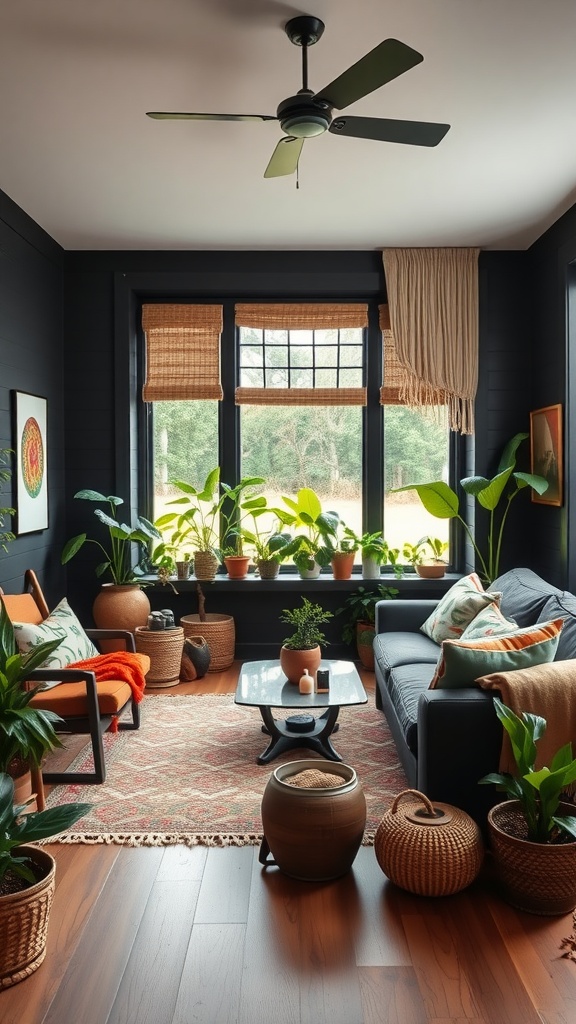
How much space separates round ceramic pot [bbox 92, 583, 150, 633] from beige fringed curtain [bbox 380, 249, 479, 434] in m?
2.48

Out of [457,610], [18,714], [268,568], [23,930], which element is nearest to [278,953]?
[23,930]

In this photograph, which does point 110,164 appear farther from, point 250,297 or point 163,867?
point 163,867

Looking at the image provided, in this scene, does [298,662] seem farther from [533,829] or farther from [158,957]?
[158,957]

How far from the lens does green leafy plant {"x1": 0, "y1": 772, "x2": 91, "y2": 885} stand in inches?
87.6

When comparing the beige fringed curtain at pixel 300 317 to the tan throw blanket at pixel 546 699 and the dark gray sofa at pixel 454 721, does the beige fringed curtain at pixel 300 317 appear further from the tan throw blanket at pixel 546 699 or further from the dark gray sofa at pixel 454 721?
the tan throw blanket at pixel 546 699

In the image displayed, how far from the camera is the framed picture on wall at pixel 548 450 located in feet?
16.3

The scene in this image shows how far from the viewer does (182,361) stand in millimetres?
5996

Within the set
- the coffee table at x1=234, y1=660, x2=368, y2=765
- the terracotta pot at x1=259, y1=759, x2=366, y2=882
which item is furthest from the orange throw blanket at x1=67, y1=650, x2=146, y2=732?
the terracotta pot at x1=259, y1=759, x2=366, y2=882

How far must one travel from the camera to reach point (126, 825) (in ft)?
10.5

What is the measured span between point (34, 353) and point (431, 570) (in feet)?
10.1

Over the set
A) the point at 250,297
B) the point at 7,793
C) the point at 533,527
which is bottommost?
the point at 7,793

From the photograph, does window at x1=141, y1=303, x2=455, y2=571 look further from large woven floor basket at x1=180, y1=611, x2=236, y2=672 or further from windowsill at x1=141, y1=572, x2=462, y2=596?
large woven floor basket at x1=180, y1=611, x2=236, y2=672

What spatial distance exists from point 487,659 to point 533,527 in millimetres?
2900

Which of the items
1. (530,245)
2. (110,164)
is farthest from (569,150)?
(110,164)
